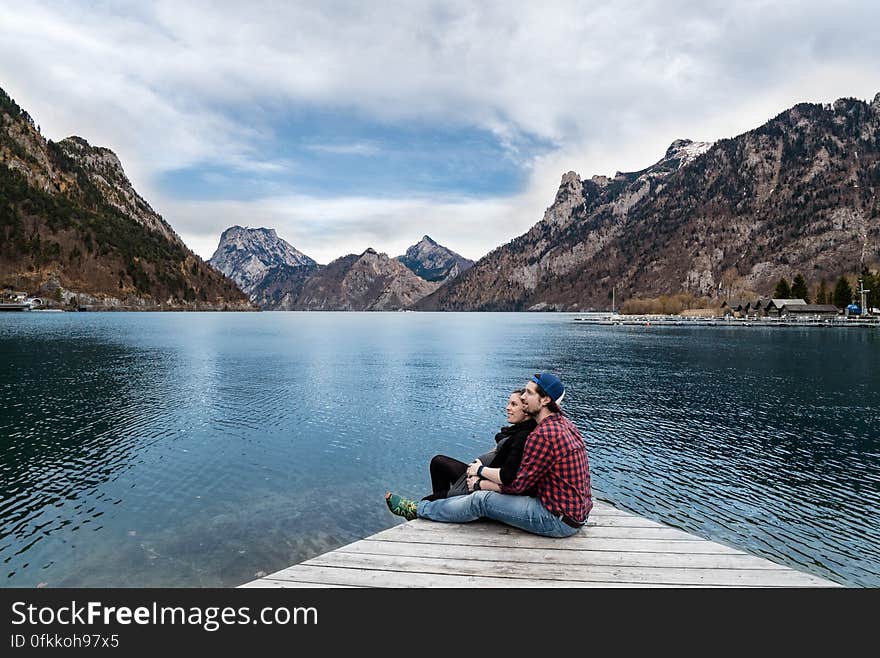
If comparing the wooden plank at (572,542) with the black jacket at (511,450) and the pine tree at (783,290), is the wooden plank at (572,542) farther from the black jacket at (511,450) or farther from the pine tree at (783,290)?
the pine tree at (783,290)

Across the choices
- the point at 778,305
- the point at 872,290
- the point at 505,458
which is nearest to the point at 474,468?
the point at 505,458

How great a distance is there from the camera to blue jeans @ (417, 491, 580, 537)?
877 cm

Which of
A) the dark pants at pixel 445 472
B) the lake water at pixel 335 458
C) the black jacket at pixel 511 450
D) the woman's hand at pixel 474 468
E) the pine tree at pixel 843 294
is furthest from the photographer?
the pine tree at pixel 843 294

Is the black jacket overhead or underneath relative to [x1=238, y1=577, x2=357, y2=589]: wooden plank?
overhead

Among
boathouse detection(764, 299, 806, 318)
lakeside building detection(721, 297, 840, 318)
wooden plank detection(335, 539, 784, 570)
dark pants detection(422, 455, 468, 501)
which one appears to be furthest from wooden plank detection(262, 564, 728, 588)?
boathouse detection(764, 299, 806, 318)

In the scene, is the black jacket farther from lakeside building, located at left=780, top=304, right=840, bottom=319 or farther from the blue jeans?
lakeside building, located at left=780, top=304, right=840, bottom=319

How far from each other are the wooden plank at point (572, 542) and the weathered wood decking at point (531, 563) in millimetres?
17

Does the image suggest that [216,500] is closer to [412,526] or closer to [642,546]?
[412,526]

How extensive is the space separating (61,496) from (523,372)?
47935mm

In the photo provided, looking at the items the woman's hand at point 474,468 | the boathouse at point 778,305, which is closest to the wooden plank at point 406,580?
the woman's hand at point 474,468

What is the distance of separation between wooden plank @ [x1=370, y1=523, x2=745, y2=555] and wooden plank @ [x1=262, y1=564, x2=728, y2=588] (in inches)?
43.0

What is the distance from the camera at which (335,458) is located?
2575 cm

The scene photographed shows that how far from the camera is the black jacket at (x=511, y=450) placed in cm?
918

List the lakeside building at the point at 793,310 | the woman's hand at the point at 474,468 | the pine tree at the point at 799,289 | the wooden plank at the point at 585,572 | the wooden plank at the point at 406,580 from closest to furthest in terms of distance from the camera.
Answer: the wooden plank at the point at 406,580 < the wooden plank at the point at 585,572 < the woman's hand at the point at 474,468 < the lakeside building at the point at 793,310 < the pine tree at the point at 799,289
